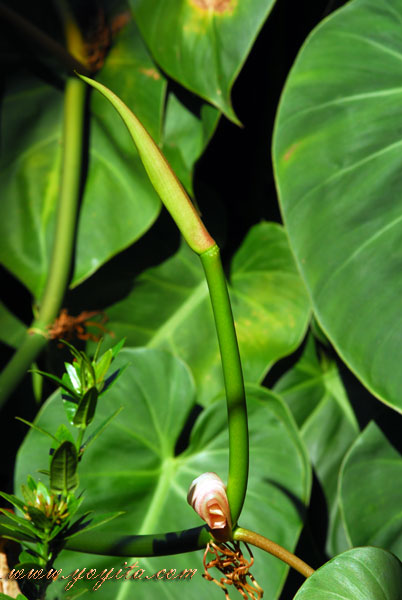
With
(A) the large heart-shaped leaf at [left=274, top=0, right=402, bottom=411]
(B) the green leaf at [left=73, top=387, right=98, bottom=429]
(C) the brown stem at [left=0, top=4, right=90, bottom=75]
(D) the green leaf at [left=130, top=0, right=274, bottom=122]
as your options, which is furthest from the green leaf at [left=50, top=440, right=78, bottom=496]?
(C) the brown stem at [left=0, top=4, right=90, bottom=75]

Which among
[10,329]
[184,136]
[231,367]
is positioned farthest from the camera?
[10,329]

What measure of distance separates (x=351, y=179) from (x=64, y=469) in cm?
56

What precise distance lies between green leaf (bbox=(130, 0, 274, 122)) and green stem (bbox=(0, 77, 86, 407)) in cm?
18

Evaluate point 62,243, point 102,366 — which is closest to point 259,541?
point 102,366

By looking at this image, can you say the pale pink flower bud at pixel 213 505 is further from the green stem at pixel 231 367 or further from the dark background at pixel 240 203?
the dark background at pixel 240 203

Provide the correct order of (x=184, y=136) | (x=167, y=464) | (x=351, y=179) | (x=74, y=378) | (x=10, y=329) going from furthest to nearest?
(x=10, y=329), (x=184, y=136), (x=167, y=464), (x=351, y=179), (x=74, y=378)

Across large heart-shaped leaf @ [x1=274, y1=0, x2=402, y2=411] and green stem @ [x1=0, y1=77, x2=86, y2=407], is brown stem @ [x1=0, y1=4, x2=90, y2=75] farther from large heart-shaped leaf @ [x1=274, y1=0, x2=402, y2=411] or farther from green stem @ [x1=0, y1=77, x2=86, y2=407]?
large heart-shaped leaf @ [x1=274, y1=0, x2=402, y2=411]

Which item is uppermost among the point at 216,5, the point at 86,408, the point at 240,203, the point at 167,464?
the point at 216,5

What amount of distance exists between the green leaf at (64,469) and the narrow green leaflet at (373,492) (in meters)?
0.56

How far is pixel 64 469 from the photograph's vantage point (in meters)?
0.39

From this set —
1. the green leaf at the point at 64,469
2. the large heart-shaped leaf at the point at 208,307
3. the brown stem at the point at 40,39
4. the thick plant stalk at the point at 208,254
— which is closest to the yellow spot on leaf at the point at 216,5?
the brown stem at the point at 40,39

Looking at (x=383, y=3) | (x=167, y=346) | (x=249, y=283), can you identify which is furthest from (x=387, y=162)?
(x=167, y=346)

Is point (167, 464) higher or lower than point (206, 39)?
lower

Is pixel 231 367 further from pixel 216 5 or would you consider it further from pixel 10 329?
pixel 10 329
